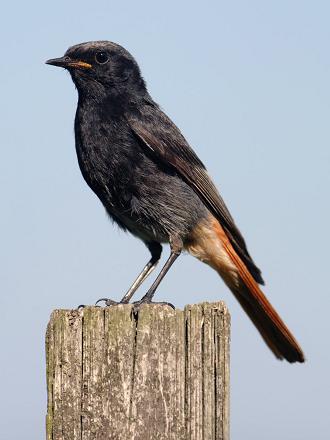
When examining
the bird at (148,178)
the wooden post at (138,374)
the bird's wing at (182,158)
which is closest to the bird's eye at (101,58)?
the bird at (148,178)

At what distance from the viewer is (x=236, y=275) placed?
260 inches

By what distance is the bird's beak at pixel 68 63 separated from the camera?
6621 mm

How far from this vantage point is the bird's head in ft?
21.9

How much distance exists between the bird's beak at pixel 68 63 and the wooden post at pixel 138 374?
348 cm

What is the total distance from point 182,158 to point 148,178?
361mm

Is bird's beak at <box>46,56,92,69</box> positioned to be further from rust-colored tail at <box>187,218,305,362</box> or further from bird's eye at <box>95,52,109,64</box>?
rust-colored tail at <box>187,218,305,362</box>

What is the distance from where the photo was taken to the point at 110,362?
350 centimetres

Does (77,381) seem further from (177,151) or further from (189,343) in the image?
(177,151)

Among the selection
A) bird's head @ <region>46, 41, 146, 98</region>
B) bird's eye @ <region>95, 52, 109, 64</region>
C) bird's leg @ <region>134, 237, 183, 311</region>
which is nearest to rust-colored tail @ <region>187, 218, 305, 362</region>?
bird's leg @ <region>134, 237, 183, 311</region>

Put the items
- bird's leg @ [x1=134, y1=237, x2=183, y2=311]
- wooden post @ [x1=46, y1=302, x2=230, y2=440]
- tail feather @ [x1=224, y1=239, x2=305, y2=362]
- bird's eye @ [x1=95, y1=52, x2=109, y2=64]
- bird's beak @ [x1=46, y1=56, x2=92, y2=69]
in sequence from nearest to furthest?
wooden post @ [x1=46, y1=302, x2=230, y2=440] → tail feather @ [x1=224, y1=239, x2=305, y2=362] → bird's leg @ [x1=134, y1=237, x2=183, y2=311] → bird's beak @ [x1=46, y1=56, x2=92, y2=69] → bird's eye @ [x1=95, y1=52, x2=109, y2=64]

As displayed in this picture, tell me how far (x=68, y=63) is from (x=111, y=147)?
36.5 inches

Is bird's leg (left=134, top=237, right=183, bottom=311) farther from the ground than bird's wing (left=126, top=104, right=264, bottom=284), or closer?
closer

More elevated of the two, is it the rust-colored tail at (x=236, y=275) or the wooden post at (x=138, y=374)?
the rust-colored tail at (x=236, y=275)

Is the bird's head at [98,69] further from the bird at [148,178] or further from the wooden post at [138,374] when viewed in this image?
the wooden post at [138,374]
